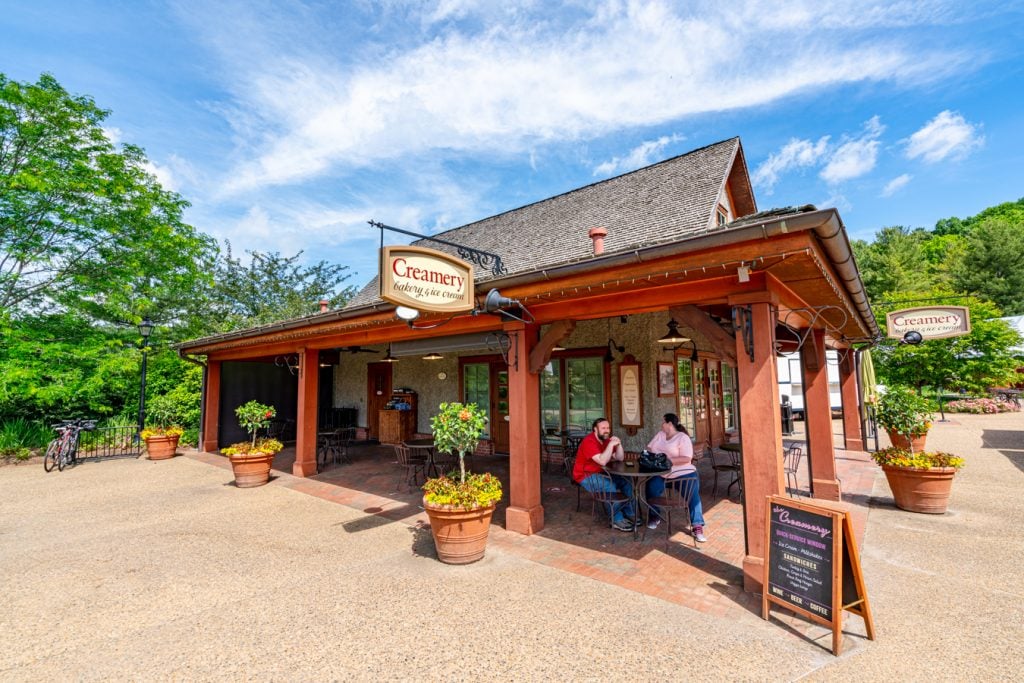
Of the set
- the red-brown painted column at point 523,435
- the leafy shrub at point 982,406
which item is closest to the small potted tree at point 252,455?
the red-brown painted column at point 523,435

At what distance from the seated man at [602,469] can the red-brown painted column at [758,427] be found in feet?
4.84

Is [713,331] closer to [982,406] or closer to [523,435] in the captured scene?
[523,435]

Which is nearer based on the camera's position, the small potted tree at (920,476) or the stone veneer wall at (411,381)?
the small potted tree at (920,476)

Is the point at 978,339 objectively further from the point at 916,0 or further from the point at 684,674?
the point at 684,674

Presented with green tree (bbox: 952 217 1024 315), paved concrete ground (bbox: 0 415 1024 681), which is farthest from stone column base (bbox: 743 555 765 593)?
green tree (bbox: 952 217 1024 315)

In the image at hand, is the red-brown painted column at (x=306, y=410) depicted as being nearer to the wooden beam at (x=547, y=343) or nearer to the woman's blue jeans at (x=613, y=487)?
the wooden beam at (x=547, y=343)

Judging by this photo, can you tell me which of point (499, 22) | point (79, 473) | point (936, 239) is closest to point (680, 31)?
point (499, 22)

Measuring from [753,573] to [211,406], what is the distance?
12429mm

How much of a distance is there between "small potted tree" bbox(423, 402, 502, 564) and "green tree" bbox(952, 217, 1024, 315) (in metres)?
38.7

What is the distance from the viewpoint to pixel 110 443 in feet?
37.2

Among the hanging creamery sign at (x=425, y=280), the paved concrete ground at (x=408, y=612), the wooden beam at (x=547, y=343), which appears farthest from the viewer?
the wooden beam at (x=547, y=343)

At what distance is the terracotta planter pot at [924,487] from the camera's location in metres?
5.24

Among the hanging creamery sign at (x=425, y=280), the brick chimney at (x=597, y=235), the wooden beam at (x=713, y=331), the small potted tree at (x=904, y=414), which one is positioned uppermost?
the brick chimney at (x=597, y=235)

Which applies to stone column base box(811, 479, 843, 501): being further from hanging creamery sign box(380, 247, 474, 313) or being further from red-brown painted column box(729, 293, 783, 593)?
hanging creamery sign box(380, 247, 474, 313)
